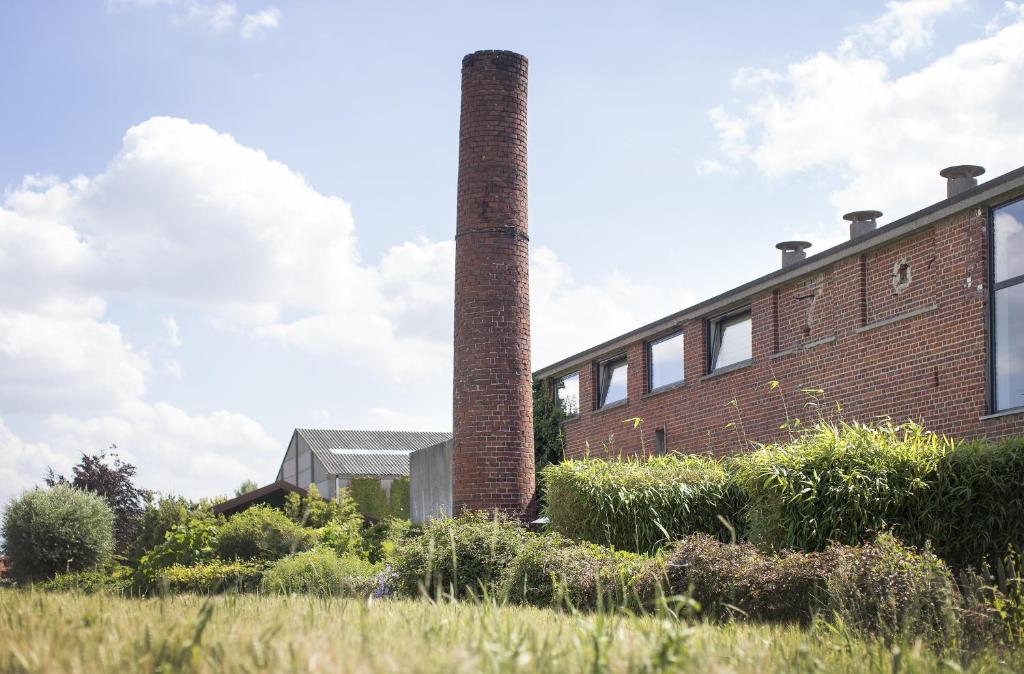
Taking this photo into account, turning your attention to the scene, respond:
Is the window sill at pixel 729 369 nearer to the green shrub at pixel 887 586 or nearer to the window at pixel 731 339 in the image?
the window at pixel 731 339

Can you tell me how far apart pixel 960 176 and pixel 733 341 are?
18.2ft

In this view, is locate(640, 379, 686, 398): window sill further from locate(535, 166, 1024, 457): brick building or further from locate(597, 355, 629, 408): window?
locate(597, 355, 629, 408): window

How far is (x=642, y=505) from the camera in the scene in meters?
15.2

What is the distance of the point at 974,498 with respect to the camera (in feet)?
38.6

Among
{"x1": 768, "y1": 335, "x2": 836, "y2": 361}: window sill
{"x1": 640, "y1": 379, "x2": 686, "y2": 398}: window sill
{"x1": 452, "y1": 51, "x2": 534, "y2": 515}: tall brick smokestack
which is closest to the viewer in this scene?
{"x1": 452, "y1": 51, "x2": 534, "y2": 515}: tall brick smokestack

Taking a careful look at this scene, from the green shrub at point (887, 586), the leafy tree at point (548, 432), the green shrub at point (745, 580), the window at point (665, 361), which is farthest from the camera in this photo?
the leafy tree at point (548, 432)

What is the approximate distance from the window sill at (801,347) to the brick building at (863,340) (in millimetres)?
27

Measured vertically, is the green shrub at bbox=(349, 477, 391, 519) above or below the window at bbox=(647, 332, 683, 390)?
below

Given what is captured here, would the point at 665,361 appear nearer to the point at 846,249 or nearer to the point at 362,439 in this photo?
the point at 846,249

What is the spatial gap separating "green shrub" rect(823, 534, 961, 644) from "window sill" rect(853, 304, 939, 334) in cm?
728

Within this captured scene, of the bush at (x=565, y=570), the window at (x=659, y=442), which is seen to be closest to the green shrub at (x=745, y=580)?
the bush at (x=565, y=570)

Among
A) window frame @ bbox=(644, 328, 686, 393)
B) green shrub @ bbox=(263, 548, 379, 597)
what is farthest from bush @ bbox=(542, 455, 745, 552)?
window frame @ bbox=(644, 328, 686, 393)

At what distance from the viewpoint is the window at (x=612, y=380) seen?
990 inches

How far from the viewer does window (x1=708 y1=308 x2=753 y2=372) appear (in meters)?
20.6
